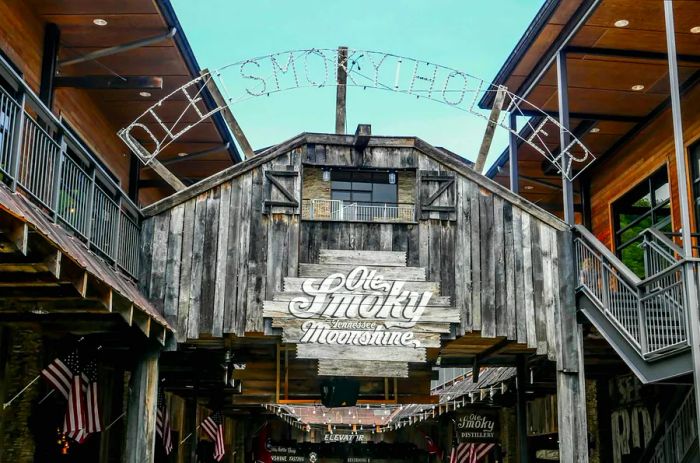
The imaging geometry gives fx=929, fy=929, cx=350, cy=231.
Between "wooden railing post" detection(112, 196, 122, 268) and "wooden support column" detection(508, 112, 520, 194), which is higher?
"wooden support column" detection(508, 112, 520, 194)

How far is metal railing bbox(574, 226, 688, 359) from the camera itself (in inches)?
472

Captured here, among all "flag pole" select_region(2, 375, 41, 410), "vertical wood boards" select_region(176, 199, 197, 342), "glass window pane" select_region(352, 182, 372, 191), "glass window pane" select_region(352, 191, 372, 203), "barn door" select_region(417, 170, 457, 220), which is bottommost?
"flag pole" select_region(2, 375, 41, 410)

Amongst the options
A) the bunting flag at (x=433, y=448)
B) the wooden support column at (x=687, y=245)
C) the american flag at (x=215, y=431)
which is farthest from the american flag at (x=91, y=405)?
the bunting flag at (x=433, y=448)

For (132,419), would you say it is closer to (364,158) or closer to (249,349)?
(249,349)

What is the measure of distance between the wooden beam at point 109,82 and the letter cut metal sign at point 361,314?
492 centimetres

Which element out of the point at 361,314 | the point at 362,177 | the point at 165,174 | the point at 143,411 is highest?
the point at 362,177

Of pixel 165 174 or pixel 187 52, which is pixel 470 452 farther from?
pixel 187 52

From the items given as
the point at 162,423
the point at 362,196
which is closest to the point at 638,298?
the point at 362,196

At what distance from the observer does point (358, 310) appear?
1431 cm

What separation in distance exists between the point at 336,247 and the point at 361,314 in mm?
1158

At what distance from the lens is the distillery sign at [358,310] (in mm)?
14211

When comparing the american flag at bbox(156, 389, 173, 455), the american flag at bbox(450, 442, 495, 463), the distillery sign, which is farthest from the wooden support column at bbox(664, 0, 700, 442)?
the american flag at bbox(450, 442, 495, 463)

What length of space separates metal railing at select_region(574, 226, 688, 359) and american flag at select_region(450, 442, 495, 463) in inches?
358

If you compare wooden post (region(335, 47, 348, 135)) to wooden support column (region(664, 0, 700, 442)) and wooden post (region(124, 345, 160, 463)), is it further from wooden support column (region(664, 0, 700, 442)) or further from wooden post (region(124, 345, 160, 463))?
wooden support column (region(664, 0, 700, 442))
